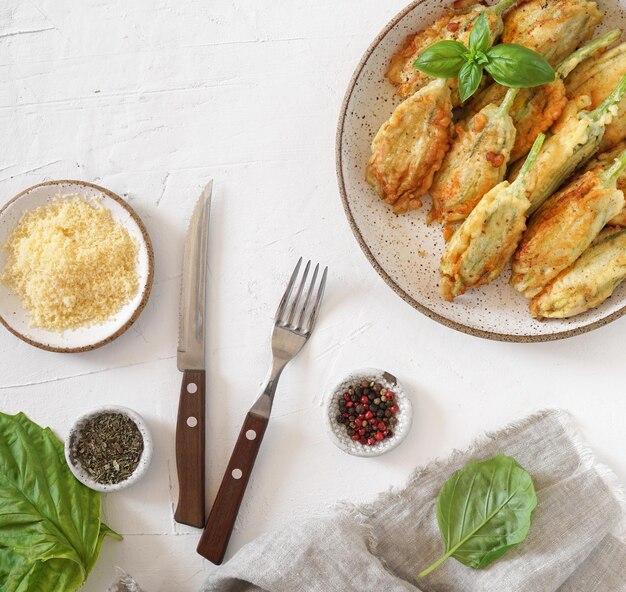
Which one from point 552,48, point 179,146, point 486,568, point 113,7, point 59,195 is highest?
point 552,48

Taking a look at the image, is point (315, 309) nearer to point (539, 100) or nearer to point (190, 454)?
point (190, 454)

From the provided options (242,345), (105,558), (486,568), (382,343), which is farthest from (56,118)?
(486,568)

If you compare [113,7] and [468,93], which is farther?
[113,7]

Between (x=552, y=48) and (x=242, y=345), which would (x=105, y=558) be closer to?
(x=242, y=345)

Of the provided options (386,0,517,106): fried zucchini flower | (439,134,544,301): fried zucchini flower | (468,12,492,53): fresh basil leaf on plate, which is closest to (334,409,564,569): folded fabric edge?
(439,134,544,301): fried zucchini flower

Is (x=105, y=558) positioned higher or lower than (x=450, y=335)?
lower

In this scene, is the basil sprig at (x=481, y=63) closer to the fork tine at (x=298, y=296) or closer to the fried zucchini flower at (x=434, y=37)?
the fried zucchini flower at (x=434, y=37)

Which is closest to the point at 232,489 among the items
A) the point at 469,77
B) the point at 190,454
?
the point at 190,454
